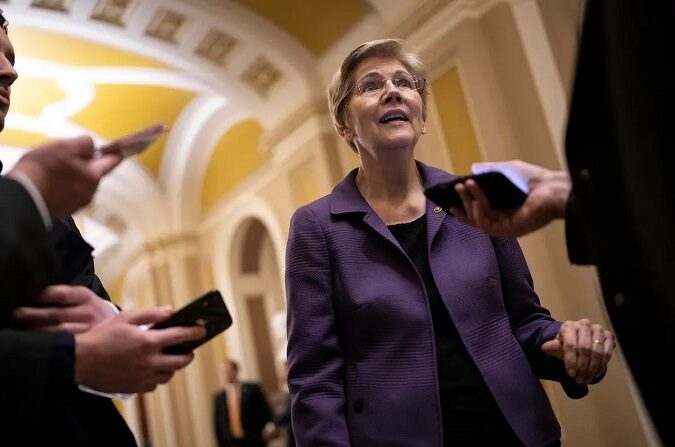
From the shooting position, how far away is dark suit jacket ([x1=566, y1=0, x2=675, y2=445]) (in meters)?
0.82

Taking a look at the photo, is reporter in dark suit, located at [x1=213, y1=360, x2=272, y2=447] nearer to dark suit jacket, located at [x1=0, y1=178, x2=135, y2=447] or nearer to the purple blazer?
the purple blazer

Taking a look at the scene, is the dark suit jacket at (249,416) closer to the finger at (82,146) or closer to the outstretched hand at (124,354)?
the outstretched hand at (124,354)

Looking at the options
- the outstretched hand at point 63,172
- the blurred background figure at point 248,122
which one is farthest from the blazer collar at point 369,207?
the outstretched hand at point 63,172

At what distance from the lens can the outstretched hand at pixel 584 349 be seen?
1.43 meters

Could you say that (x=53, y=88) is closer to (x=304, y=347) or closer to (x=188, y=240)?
(x=188, y=240)

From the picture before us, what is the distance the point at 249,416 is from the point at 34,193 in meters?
6.54

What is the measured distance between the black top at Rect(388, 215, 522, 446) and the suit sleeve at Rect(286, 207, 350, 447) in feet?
0.80

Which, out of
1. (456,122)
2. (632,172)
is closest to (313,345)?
(632,172)

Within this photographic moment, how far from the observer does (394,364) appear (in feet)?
4.95

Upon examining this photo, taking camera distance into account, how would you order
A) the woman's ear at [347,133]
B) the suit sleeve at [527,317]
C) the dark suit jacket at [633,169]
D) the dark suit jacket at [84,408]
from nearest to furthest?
1. the dark suit jacket at [633,169]
2. the dark suit jacket at [84,408]
3. the suit sleeve at [527,317]
4. the woman's ear at [347,133]

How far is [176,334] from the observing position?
96cm

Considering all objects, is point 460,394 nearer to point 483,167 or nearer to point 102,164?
point 483,167

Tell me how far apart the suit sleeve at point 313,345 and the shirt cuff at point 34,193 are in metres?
0.81

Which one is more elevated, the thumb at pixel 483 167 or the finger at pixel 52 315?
the thumb at pixel 483 167
